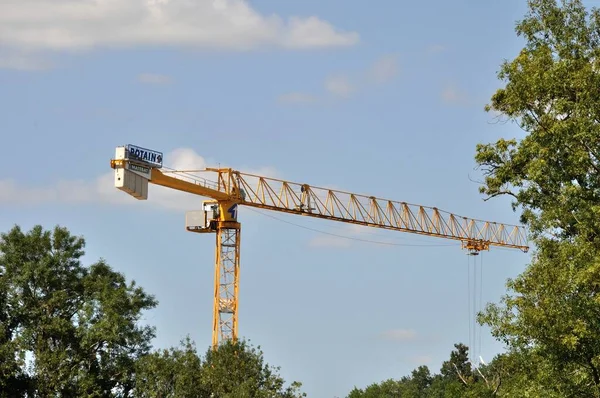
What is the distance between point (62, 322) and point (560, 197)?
123ft

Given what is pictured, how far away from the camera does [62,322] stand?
71000mm

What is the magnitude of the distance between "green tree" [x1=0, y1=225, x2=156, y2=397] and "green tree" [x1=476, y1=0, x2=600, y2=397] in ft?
109

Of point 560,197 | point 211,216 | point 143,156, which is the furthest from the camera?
point 211,216

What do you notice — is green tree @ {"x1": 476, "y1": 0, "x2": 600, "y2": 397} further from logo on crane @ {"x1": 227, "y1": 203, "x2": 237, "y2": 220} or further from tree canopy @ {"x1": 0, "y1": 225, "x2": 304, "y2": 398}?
logo on crane @ {"x1": 227, "y1": 203, "x2": 237, "y2": 220}

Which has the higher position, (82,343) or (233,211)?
(233,211)

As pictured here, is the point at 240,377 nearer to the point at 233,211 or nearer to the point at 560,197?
the point at 560,197

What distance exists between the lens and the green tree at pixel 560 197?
41.9m

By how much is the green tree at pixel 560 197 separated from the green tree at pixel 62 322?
109 ft

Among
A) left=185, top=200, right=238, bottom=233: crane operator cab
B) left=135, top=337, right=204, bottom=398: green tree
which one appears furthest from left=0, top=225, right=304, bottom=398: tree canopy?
left=185, top=200, right=238, bottom=233: crane operator cab

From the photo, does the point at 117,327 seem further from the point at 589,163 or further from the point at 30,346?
the point at 589,163

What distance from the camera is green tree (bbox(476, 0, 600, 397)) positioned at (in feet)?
137

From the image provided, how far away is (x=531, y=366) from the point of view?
45.8m

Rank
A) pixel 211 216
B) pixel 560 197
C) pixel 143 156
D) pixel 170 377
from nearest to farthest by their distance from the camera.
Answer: pixel 560 197, pixel 170 377, pixel 143 156, pixel 211 216

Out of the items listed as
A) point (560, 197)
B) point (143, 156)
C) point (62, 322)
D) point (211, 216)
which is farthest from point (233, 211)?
point (560, 197)
